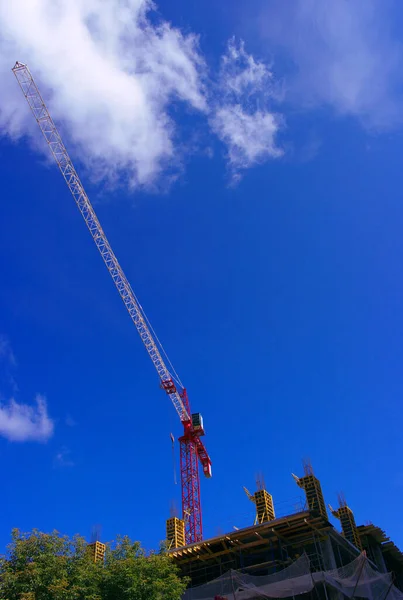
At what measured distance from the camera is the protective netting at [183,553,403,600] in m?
25.2

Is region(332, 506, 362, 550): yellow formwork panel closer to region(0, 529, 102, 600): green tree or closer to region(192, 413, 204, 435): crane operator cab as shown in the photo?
region(0, 529, 102, 600): green tree

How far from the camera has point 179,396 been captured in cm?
6762

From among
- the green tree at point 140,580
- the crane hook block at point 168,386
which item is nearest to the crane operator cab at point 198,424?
the crane hook block at point 168,386

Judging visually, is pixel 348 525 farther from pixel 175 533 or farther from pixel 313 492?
pixel 175 533

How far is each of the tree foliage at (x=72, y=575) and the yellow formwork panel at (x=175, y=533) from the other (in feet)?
33.2

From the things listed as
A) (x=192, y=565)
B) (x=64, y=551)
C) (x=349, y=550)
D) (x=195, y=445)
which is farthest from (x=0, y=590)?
(x=195, y=445)

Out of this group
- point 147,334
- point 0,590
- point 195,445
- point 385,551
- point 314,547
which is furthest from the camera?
point 195,445

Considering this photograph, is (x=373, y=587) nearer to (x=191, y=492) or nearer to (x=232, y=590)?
(x=232, y=590)

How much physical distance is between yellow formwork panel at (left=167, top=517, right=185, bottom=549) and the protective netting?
6.95m

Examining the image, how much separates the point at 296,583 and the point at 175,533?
12103 mm

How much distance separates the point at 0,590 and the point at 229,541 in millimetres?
13265

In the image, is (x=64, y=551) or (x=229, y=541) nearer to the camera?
(x=64, y=551)

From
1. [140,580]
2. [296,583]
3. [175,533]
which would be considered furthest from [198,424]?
[140,580]

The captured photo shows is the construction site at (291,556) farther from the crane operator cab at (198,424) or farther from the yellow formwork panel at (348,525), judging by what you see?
the crane operator cab at (198,424)
